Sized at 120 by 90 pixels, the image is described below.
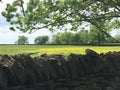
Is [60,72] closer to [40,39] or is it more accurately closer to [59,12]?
[59,12]

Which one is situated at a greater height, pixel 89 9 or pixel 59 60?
pixel 89 9

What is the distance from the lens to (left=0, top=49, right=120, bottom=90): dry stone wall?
24.6 feet

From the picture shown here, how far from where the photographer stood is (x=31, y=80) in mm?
7777

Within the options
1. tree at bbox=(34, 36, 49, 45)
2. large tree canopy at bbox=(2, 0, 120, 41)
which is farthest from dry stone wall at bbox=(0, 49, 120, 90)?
tree at bbox=(34, 36, 49, 45)

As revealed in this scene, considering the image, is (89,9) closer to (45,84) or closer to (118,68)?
(118,68)

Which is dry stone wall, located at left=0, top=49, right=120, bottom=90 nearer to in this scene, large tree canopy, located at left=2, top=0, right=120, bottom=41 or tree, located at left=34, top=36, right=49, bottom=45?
large tree canopy, located at left=2, top=0, right=120, bottom=41

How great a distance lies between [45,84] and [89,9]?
1000cm

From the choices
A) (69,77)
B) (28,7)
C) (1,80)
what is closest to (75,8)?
(28,7)

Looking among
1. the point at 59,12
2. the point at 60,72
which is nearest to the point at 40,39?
the point at 59,12

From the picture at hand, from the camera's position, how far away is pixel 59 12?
1702cm

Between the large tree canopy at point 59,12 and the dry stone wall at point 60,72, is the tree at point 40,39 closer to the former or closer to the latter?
the large tree canopy at point 59,12

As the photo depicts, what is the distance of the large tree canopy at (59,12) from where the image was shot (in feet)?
55.2

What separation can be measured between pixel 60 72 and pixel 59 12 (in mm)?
8759

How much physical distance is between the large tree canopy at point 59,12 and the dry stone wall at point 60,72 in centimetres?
687
